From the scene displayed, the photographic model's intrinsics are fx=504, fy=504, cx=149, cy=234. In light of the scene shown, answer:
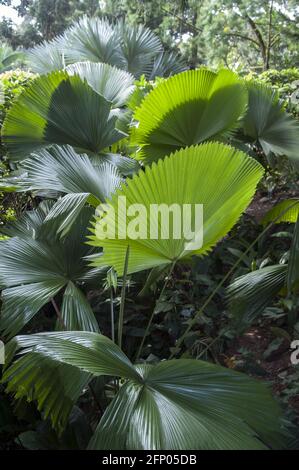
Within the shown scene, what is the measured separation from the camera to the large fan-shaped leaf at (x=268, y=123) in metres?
3.62

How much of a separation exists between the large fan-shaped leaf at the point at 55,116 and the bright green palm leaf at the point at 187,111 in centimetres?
27

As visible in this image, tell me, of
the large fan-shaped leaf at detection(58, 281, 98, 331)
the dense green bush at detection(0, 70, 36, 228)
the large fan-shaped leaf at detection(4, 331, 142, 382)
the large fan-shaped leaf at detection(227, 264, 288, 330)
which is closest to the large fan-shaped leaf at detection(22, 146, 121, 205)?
the large fan-shaped leaf at detection(58, 281, 98, 331)

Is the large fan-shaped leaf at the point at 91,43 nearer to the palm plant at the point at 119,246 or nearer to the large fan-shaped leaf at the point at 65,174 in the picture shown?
the palm plant at the point at 119,246

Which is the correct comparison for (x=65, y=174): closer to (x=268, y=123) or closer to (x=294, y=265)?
(x=294, y=265)

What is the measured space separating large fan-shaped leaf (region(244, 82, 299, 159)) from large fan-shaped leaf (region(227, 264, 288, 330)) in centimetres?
161

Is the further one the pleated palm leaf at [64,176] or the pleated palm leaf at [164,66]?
the pleated palm leaf at [164,66]

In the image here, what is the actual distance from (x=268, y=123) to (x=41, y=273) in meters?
2.27

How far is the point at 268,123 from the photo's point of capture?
146 inches

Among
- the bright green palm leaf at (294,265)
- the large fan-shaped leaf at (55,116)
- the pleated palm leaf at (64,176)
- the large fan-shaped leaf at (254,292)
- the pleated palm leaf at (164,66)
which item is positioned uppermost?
the pleated palm leaf at (164,66)

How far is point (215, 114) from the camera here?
3.00 meters

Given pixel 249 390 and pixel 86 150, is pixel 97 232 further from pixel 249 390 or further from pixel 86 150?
pixel 86 150

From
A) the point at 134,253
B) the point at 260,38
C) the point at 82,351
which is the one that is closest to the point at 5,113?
the point at 134,253

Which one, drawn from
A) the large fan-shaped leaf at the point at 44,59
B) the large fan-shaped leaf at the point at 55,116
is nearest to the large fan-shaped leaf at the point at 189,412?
the large fan-shaped leaf at the point at 55,116

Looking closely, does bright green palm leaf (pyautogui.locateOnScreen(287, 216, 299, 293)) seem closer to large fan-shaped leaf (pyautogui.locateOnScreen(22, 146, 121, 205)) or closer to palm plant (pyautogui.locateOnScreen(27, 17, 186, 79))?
large fan-shaped leaf (pyautogui.locateOnScreen(22, 146, 121, 205))
